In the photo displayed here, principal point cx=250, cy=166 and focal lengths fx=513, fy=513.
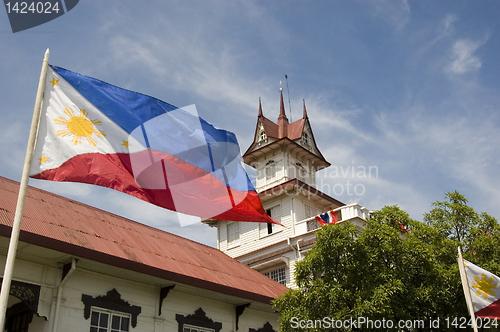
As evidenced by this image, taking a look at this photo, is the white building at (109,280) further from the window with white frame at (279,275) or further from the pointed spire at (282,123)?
the pointed spire at (282,123)

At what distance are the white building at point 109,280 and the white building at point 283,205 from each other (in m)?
11.1

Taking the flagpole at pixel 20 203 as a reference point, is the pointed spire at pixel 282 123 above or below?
above

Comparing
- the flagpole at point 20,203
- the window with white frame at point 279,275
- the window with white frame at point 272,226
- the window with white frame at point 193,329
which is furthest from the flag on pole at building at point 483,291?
the window with white frame at point 272,226

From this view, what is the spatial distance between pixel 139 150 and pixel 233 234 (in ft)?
88.8

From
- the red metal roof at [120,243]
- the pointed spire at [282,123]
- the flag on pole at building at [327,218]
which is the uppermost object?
the pointed spire at [282,123]

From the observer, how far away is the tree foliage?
14648 mm

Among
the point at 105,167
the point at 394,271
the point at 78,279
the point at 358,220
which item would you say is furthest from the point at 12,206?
the point at 358,220

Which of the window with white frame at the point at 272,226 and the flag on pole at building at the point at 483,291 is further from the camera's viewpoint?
the window with white frame at the point at 272,226

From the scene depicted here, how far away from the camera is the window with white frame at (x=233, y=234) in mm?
37875

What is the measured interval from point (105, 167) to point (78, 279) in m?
4.94

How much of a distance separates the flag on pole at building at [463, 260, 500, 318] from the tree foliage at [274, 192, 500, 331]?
2.69 ft

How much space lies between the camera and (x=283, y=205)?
36.5 meters

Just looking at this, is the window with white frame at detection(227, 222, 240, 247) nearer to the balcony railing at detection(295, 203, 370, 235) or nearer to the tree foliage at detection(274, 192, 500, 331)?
the balcony railing at detection(295, 203, 370, 235)

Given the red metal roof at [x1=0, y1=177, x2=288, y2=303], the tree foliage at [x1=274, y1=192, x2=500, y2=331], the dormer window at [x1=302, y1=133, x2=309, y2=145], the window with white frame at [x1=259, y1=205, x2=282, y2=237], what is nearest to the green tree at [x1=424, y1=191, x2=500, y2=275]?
the tree foliage at [x1=274, y1=192, x2=500, y2=331]
